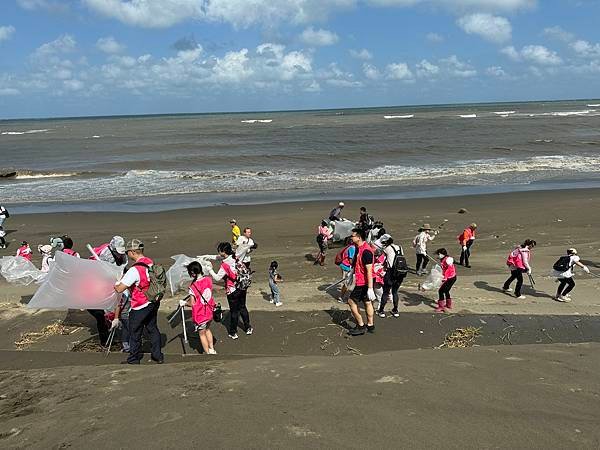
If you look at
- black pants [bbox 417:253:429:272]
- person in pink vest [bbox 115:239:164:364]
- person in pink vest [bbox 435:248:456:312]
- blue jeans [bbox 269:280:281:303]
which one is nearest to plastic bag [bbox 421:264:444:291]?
person in pink vest [bbox 435:248:456:312]

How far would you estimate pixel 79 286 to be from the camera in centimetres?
751

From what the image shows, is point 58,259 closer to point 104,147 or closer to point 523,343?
point 523,343

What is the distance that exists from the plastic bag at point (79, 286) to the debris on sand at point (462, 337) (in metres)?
5.29

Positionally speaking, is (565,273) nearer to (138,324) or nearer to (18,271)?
(138,324)

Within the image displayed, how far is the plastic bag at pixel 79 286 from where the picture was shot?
7457 millimetres

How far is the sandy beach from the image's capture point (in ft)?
13.0

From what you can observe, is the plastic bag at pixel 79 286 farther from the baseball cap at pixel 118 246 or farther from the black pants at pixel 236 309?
the black pants at pixel 236 309

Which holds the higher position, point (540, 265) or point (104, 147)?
point (104, 147)

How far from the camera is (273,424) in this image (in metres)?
4.05

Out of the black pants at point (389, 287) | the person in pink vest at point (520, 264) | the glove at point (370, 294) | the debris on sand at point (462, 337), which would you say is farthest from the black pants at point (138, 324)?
the person in pink vest at point (520, 264)

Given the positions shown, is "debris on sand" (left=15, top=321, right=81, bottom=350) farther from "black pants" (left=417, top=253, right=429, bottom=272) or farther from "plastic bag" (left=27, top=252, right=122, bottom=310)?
"black pants" (left=417, top=253, right=429, bottom=272)

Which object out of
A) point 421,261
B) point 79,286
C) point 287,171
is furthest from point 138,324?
point 287,171

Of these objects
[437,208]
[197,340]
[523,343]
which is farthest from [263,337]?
[437,208]

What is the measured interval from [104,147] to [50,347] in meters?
52.8
